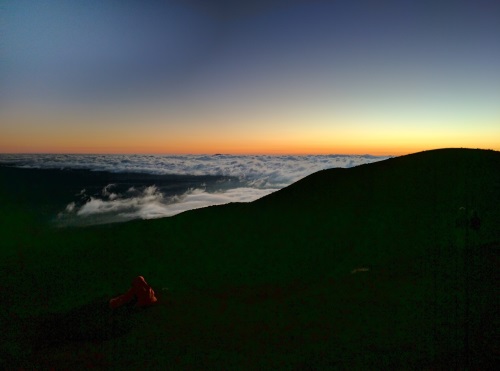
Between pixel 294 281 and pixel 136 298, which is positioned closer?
pixel 136 298

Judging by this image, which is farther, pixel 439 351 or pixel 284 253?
pixel 284 253

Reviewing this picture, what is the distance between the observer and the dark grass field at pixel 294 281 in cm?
1277

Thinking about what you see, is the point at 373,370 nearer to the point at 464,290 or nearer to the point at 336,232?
the point at 464,290

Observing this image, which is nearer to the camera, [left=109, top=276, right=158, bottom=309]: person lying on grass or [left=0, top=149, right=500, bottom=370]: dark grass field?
[left=0, top=149, right=500, bottom=370]: dark grass field

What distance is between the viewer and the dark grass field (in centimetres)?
1277

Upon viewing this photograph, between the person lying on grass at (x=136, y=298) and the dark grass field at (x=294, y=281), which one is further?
the person lying on grass at (x=136, y=298)

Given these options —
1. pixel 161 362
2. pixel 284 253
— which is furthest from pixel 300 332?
pixel 284 253

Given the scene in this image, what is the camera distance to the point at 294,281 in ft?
78.0

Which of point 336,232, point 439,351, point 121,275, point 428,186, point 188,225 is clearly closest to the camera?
point 439,351

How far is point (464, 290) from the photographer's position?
52.2ft

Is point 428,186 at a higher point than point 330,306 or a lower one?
higher

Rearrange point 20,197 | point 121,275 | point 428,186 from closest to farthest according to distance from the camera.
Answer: point 121,275 → point 428,186 → point 20,197

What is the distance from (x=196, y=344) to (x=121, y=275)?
17.8 meters

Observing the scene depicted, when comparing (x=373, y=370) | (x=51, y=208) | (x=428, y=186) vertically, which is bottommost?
(x=51, y=208)
